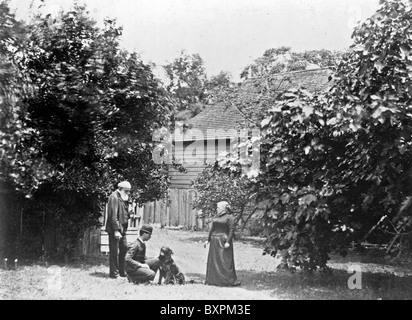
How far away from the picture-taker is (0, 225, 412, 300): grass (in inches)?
301

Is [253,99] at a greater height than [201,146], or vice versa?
[253,99]

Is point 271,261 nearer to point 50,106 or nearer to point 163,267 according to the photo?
point 163,267

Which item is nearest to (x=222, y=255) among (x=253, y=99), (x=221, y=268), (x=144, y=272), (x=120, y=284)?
(x=221, y=268)

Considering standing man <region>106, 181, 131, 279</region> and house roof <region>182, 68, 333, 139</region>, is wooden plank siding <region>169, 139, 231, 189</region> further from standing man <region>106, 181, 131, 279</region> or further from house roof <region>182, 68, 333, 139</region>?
standing man <region>106, 181, 131, 279</region>

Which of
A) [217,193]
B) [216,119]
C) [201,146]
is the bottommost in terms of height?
[217,193]

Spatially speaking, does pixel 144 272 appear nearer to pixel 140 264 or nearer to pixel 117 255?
pixel 140 264

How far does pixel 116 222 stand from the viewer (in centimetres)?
920

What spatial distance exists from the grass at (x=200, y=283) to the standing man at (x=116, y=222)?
0.99ft

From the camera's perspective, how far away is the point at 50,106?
9312mm

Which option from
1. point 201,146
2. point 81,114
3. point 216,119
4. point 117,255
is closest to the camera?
point 117,255

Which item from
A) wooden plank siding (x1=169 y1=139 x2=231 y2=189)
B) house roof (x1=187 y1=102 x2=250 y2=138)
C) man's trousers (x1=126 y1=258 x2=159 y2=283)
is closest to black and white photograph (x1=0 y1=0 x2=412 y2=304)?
man's trousers (x1=126 y1=258 x2=159 y2=283)

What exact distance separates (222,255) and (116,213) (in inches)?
84.1

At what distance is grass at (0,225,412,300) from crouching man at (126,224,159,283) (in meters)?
0.20

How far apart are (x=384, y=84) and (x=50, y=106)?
19.7 feet
